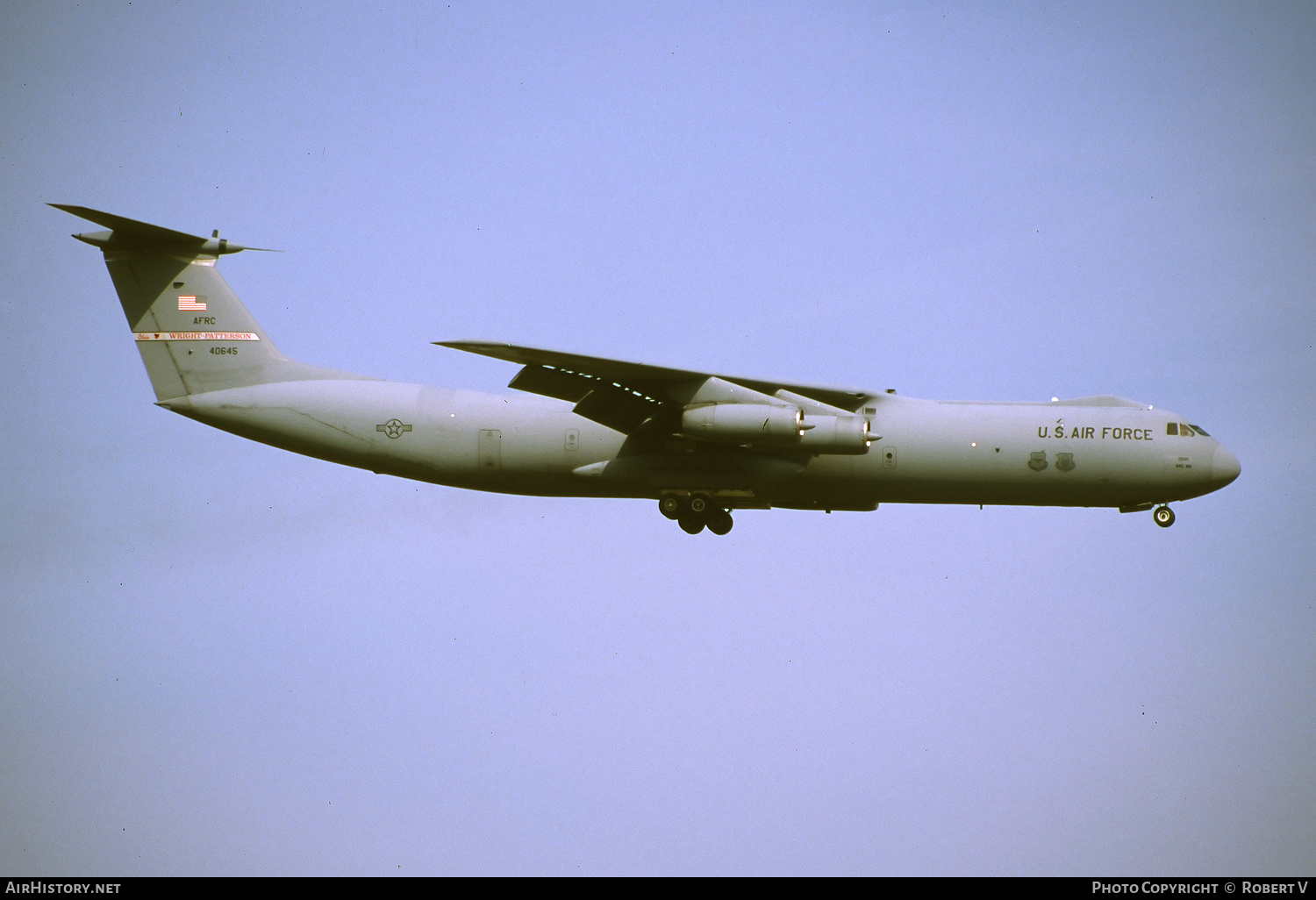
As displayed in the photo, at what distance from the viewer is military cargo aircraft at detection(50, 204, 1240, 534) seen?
70.9ft

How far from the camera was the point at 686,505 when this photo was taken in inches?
898

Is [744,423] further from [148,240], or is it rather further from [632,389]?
[148,240]

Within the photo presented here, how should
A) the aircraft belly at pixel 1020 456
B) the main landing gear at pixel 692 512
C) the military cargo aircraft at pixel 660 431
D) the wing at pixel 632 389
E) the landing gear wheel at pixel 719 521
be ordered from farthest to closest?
1. the landing gear wheel at pixel 719 521
2. the main landing gear at pixel 692 512
3. the aircraft belly at pixel 1020 456
4. the military cargo aircraft at pixel 660 431
5. the wing at pixel 632 389

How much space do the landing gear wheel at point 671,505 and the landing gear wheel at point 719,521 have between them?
587 mm

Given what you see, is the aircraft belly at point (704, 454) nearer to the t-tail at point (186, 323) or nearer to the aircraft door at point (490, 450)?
the aircraft door at point (490, 450)

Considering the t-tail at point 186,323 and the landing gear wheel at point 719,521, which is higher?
the t-tail at point 186,323

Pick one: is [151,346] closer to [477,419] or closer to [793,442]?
[477,419]

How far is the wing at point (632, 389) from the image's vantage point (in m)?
21.2

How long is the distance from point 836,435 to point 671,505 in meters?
3.20

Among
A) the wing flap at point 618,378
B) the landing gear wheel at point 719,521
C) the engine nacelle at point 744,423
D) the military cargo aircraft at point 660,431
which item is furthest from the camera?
the landing gear wheel at point 719,521

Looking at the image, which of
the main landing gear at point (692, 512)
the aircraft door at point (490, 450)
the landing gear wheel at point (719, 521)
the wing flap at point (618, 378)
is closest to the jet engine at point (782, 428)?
the wing flap at point (618, 378)

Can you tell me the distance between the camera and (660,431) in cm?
2234
